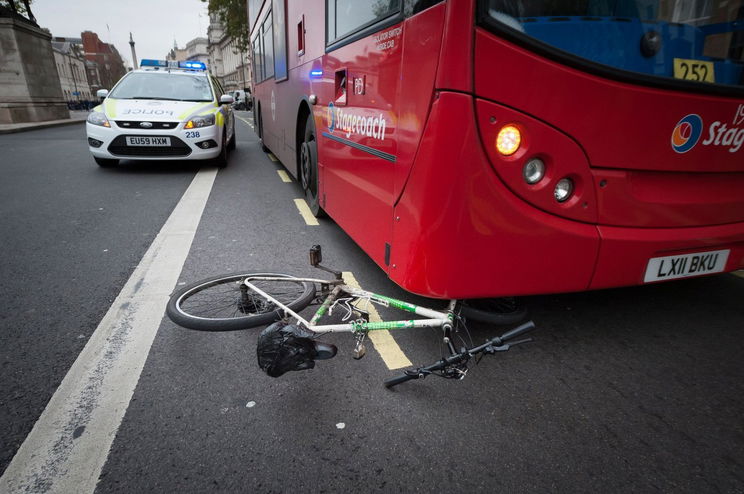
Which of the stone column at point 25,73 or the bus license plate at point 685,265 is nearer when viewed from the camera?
the bus license plate at point 685,265

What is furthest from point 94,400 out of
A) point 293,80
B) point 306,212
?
point 293,80

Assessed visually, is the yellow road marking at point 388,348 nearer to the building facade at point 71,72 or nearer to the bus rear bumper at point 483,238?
the bus rear bumper at point 483,238

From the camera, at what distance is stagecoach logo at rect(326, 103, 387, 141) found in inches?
97.0

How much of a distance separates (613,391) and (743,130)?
1.57 m

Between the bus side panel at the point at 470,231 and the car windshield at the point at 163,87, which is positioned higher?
the car windshield at the point at 163,87

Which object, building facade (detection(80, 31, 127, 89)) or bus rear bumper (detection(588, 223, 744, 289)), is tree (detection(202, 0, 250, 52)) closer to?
bus rear bumper (detection(588, 223, 744, 289))

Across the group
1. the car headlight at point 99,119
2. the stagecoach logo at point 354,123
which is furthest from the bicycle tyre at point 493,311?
the car headlight at point 99,119

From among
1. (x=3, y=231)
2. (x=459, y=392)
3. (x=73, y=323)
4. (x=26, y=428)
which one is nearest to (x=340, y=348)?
(x=459, y=392)

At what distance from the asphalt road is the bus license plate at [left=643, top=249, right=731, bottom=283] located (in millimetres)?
465

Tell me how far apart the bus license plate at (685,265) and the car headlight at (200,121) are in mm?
7176

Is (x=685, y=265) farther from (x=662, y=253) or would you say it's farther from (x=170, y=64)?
(x=170, y=64)

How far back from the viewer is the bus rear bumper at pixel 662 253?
215cm

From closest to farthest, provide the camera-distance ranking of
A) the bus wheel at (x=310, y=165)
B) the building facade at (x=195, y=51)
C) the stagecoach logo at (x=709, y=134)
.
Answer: the stagecoach logo at (x=709, y=134) → the bus wheel at (x=310, y=165) → the building facade at (x=195, y=51)

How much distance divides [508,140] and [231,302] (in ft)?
6.41
